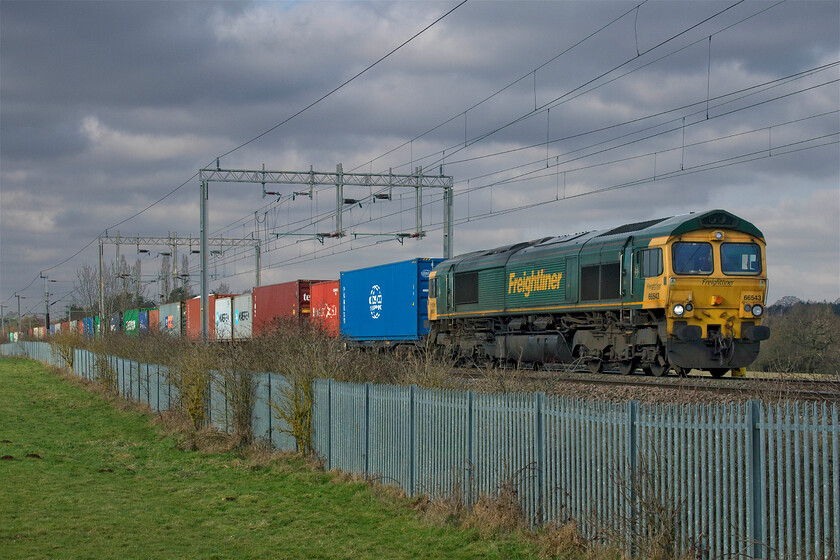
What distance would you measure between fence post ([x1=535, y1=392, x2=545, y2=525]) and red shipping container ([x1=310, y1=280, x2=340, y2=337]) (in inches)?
926

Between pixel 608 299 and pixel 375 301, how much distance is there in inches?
508

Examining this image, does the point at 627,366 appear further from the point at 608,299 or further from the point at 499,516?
the point at 499,516

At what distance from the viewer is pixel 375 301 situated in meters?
30.5

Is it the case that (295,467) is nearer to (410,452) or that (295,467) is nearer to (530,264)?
(410,452)

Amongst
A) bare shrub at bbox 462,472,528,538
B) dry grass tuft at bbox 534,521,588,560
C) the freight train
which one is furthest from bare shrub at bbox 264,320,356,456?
dry grass tuft at bbox 534,521,588,560

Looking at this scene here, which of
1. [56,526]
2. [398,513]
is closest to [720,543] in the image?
[398,513]

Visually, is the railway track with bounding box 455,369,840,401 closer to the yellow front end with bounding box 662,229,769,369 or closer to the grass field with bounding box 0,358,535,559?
the yellow front end with bounding box 662,229,769,369

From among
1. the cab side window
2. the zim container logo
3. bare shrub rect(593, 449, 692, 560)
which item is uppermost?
the cab side window

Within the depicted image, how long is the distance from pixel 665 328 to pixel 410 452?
7.99 metres

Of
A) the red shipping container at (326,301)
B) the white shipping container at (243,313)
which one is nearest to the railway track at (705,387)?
the red shipping container at (326,301)

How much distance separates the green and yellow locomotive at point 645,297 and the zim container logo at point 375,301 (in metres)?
8.04

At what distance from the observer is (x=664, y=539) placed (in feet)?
24.4

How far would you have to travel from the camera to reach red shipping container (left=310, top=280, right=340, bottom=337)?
33594 millimetres

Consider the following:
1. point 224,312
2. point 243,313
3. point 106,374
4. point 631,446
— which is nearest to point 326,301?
point 106,374
